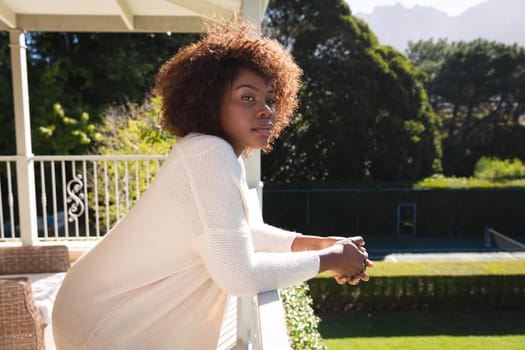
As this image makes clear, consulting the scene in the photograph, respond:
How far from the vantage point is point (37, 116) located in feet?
43.3

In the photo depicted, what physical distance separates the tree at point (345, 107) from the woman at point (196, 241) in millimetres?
15252

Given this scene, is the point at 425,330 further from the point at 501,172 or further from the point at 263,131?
the point at 501,172

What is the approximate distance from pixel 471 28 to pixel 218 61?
4903 inches

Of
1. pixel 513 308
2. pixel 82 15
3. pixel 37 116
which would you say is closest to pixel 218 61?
pixel 82 15

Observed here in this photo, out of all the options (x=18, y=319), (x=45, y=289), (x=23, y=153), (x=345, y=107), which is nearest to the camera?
(x=18, y=319)

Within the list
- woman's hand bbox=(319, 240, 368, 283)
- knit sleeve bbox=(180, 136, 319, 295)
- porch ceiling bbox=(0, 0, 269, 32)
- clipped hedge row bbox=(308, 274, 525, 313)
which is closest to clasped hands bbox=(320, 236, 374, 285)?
woman's hand bbox=(319, 240, 368, 283)

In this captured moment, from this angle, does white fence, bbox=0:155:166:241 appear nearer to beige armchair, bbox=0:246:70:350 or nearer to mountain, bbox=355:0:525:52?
beige armchair, bbox=0:246:70:350

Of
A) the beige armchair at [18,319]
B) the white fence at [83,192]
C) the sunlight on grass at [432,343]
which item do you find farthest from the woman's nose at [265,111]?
the sunlight on grass at [432,343]

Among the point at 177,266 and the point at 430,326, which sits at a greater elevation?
the point at 177,266

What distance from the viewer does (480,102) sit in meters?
26.6

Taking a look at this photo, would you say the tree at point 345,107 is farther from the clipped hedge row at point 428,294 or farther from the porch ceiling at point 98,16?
the porch ceiling at point 98,16

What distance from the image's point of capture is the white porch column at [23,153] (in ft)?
14.8

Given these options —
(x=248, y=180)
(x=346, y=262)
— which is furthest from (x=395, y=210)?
(x=346, y=262)

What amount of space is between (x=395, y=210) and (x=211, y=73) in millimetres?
16347
